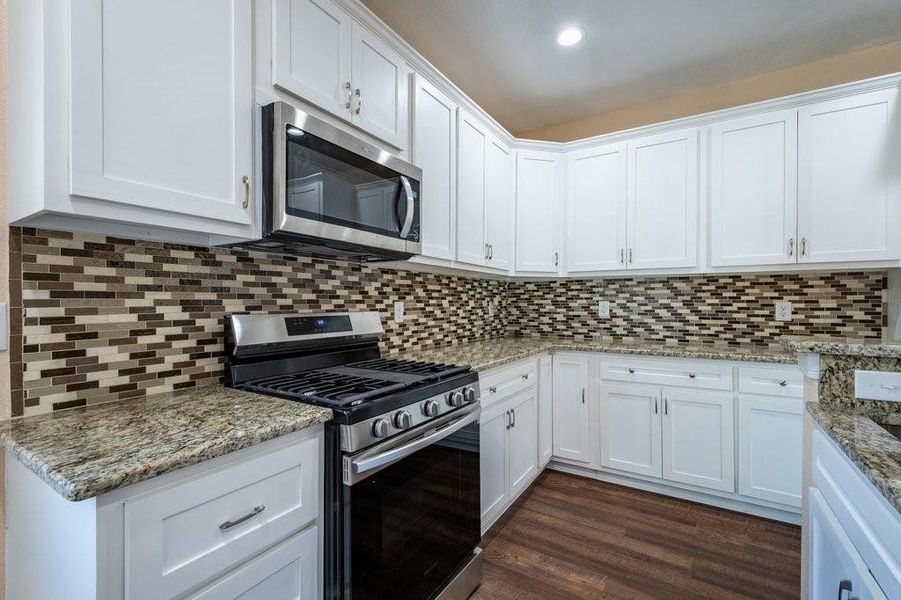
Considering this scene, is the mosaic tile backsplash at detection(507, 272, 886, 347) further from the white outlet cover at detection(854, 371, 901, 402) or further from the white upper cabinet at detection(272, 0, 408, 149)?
the white upper cabinet at detection(272, 0, 408, 149)

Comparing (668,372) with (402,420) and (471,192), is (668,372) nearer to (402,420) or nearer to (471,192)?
(471,192)

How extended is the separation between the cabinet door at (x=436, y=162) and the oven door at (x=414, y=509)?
2.94 ft

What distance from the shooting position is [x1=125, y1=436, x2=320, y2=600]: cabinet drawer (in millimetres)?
821

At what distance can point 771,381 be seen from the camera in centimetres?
236

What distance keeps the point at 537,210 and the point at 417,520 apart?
7.62 feet

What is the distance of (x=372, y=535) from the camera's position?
1.25 m

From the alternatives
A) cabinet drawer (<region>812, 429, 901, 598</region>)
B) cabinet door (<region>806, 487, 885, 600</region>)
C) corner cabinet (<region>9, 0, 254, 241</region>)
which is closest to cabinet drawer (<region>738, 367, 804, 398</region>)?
cabinet door (<region>806, 487, 885, 600</region>)

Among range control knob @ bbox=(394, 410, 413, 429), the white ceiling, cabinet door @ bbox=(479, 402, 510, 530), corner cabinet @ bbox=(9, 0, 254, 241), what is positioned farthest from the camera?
the white ceiling

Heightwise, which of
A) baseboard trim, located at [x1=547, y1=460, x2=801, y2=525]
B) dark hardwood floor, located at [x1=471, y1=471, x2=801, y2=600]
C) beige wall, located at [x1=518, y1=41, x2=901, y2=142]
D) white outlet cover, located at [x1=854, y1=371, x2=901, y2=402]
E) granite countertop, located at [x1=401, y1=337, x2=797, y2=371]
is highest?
beige wall, located at [x1=518, y1=41, x2=901, y2=142]

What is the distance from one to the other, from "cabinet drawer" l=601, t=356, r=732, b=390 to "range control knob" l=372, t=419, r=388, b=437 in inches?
76.1

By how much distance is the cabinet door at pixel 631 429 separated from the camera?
105 inches

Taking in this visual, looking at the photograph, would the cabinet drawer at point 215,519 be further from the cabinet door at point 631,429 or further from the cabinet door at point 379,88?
the cabinet door at point 631,429

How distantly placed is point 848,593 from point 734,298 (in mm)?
2333

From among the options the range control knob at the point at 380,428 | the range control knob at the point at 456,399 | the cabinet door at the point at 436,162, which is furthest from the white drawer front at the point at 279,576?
the cabinet door at the point at 436,162
